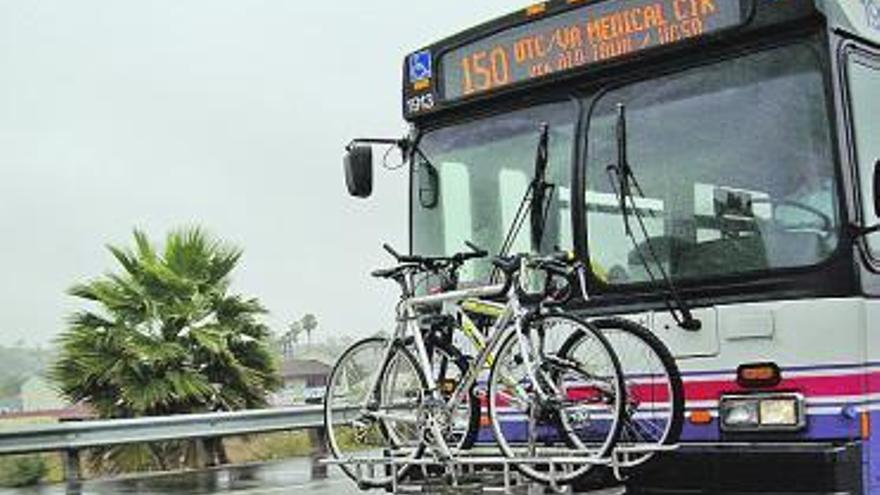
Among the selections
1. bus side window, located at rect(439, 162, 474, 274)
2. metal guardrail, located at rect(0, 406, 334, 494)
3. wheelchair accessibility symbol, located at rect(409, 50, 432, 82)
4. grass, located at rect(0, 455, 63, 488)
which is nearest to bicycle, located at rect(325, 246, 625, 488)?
bus side window, located at rect(439, 162, 474, 274)

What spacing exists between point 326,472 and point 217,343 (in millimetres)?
2900

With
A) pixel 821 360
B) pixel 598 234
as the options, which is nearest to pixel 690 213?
pixel 598 234

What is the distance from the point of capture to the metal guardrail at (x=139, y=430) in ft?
38.7

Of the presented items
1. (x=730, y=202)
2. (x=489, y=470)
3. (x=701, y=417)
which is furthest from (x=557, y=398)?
(x=730, y=202)

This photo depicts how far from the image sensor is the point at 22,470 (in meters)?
13.6

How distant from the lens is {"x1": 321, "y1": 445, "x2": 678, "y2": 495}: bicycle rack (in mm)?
5508

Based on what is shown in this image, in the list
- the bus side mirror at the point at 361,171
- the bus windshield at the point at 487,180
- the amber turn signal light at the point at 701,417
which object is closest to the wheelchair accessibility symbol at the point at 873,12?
the bus windshield at the point at 487,180

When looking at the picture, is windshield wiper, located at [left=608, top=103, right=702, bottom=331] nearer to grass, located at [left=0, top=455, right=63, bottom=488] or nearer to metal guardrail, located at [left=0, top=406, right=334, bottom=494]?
metal guardrail, located at [left=0, top=406, right=334, bottom=494]

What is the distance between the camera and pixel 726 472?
5762mm

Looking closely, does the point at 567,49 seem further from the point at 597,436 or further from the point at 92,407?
the point at 92,407

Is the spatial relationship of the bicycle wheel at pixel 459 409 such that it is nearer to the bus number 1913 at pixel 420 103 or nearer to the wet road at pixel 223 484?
the bus number 1913 at pixel 420 103

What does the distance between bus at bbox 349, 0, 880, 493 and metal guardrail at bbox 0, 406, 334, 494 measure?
491 cm

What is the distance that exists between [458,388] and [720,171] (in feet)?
5.53

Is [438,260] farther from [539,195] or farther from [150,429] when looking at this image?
[150,429]
